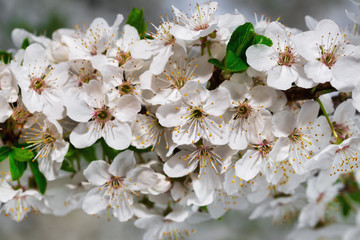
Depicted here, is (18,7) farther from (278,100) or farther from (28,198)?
(278,100)

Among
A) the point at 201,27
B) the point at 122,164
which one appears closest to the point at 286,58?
the point at 201,27

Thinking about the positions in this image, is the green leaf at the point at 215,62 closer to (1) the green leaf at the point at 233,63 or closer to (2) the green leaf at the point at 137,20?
(1) the green leaf at the point at 233,63

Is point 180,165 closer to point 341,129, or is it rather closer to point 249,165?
point 249,165

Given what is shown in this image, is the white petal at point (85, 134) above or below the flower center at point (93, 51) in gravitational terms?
below

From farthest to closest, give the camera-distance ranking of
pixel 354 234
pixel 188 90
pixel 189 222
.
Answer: pixel 354 234
pixel 189 222
pixel 188 90

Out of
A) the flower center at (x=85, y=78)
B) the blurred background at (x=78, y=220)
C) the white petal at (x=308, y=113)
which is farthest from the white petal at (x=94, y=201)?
the blurred background at (x=78, y=220)

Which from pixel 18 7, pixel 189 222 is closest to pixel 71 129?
pixel 189 222

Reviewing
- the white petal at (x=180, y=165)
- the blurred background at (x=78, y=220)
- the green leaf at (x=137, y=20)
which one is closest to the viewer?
the white petal at (x=180, y=165)
